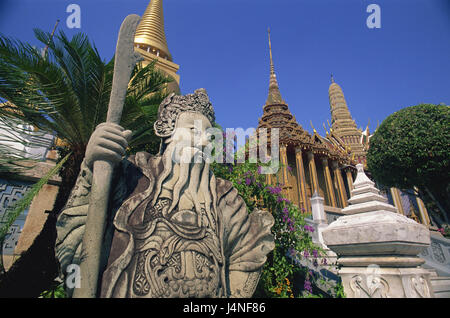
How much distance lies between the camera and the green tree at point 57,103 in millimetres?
4473

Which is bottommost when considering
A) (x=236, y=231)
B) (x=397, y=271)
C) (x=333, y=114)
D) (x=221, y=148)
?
(x=397, y=271)

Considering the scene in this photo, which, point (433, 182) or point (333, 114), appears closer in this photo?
point (433, 182)

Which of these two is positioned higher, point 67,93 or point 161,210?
point 67,93

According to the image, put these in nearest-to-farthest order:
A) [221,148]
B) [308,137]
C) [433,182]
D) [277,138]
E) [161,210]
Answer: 1. [161,210]
2. [221,148]
3. [433,182]
4. [277,138]
5. [308,137]

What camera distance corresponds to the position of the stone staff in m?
1.64

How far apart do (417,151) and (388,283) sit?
33.3 feet

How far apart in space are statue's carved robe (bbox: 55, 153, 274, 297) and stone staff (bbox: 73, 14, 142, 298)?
0.09 m

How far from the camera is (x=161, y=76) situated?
20.7ft

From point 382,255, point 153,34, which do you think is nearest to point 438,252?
point 382,255

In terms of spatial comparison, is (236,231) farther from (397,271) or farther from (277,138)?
(277,138)

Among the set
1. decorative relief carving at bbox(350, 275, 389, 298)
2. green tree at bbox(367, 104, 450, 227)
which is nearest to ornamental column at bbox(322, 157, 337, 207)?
green tree at bbox(367, 104, 450, 227)
